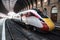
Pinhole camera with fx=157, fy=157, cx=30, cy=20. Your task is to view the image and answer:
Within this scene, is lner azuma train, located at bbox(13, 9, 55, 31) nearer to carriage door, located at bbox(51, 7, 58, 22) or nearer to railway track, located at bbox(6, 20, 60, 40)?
railway track, located at bbox(6, 20, 60, 40)

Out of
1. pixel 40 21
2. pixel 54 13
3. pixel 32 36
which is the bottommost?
pixel 32 36

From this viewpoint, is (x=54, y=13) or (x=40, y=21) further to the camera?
(x=54, y=13)

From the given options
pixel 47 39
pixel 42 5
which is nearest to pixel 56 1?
pixel 42 5

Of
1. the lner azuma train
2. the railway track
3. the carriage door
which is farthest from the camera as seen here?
the carriage door

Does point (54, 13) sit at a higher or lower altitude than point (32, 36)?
higher

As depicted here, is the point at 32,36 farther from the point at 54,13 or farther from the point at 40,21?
the point at 54,13

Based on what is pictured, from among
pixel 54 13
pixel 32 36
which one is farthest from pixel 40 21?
pixel 54 13

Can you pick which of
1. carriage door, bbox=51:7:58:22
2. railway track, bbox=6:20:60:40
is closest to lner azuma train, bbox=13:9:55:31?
railway track, bbox=6:20:60:40

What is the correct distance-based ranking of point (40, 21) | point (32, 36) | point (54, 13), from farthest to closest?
point (54, 13)
point (40, 21)
point (32, 36)

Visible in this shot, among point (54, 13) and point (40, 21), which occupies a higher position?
point (54, 13)

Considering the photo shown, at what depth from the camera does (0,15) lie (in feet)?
245

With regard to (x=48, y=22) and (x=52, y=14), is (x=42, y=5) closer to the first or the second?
(x=52, y=14)

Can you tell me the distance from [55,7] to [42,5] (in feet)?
18.2

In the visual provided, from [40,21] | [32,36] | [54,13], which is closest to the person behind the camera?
[32,36]
